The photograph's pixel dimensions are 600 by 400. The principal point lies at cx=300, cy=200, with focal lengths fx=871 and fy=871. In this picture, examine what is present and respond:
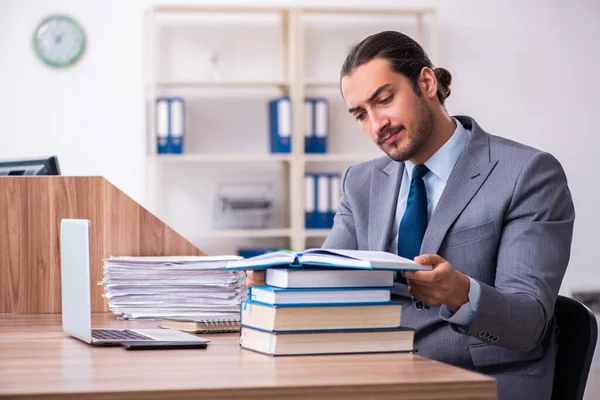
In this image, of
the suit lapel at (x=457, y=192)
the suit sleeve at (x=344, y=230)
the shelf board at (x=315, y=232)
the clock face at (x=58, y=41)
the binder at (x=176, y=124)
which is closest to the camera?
the suit lapel at (x=457, y=192)

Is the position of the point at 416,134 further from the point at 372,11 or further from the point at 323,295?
the point at 372,11

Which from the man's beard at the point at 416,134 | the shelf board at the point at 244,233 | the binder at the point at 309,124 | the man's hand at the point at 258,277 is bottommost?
the shelf board at the point at 244,233

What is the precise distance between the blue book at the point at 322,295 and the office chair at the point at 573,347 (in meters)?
0.46

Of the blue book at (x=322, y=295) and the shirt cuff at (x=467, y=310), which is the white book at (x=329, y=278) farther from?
the shirt cuff at (x=467, y=310)

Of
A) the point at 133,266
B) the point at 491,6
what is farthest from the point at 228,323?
the point at 491,6

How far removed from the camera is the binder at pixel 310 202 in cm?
475

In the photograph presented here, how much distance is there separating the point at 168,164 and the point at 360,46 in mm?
3132

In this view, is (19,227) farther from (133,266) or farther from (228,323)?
(228,323)

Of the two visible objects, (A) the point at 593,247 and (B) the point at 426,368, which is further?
(A) the point at 593,247

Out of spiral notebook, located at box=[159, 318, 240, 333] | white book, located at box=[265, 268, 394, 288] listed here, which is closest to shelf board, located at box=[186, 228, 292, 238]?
spiral notebook, located at box=[159, 318, 240, 333]

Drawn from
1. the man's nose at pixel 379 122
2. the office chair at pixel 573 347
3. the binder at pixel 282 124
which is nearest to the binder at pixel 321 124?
the binder at pixel 282 124

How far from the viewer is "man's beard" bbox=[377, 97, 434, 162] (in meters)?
1.93

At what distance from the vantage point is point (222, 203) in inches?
192

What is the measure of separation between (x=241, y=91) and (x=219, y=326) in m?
3.42
